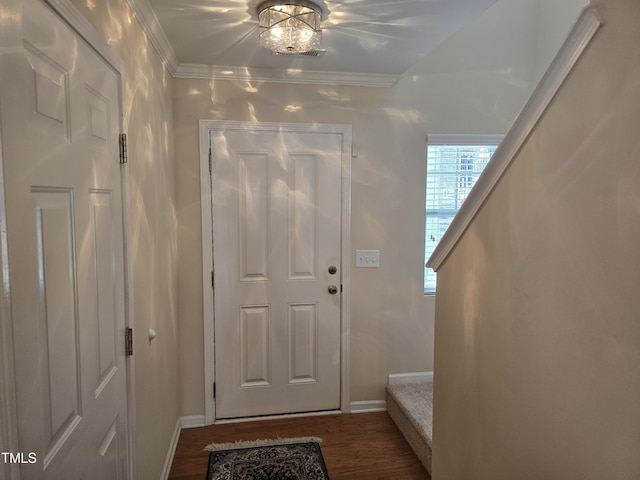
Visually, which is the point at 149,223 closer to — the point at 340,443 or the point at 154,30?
the point at 154,30

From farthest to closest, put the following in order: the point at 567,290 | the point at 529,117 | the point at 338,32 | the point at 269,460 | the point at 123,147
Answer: the point at 269,460 → the point at 338,32 → the point at 123,147 → the point at 529,117 → the point at 567,290

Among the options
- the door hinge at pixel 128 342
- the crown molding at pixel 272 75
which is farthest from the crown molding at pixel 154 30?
the door hinge at pixel 128 342

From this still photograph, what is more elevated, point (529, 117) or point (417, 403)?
point (529, 117)

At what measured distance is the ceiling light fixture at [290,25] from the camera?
173cm

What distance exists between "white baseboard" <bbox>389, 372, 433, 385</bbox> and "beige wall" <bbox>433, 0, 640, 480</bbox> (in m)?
1.59

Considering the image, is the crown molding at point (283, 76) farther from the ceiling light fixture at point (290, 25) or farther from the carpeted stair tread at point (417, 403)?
the carpeted stair tread at point (417, 403)

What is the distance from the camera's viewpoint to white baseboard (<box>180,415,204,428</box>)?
109 inches

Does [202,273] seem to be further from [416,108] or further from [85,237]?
[416,108]

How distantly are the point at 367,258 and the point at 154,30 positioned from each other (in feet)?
6.10

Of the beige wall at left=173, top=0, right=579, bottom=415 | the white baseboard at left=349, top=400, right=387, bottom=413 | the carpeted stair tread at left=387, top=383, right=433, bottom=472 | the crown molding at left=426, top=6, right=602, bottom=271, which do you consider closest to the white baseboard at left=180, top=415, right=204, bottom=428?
the beige wall at left=173, top=0, right=579, bottom=415

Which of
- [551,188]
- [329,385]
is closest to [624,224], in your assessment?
[551,188]

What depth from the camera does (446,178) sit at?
2994 mm

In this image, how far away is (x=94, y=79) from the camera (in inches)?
47.8

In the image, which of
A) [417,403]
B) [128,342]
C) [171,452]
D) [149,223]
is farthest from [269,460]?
[149,223]
